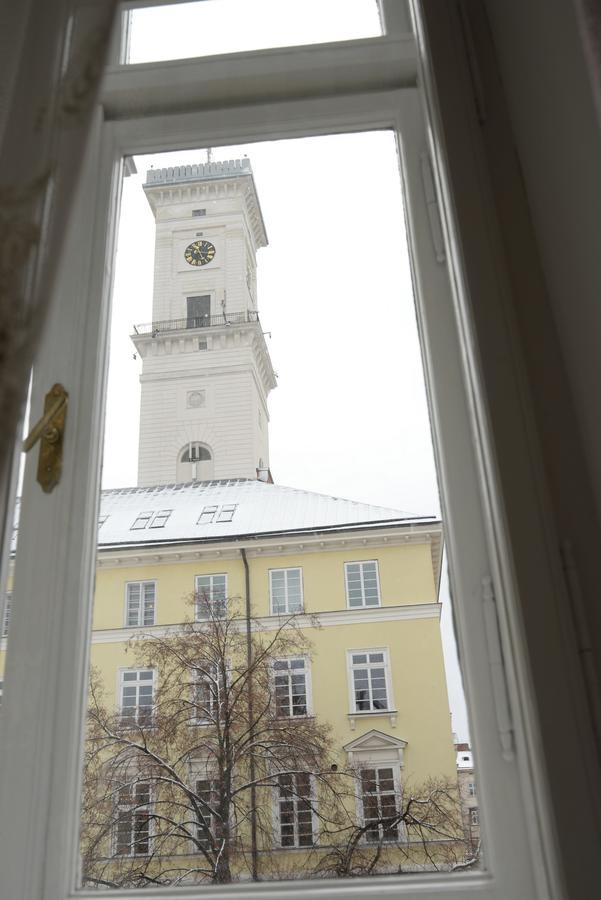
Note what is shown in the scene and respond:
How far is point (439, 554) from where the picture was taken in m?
1.34

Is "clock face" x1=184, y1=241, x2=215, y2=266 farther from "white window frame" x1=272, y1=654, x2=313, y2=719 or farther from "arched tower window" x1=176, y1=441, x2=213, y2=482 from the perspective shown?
"white window frame" x1=272, y1=654, x2=313, y2=719

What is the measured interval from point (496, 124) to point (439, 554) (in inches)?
29.5

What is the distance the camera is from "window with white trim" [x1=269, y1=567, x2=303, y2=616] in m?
1.34

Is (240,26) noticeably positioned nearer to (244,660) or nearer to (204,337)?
(204,337)

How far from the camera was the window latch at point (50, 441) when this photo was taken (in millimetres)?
1335

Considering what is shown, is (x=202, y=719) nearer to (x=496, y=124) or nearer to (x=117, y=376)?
(x=117, y=376)

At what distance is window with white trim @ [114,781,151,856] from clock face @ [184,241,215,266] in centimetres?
98

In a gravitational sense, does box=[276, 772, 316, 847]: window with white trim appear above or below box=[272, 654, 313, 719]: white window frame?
below

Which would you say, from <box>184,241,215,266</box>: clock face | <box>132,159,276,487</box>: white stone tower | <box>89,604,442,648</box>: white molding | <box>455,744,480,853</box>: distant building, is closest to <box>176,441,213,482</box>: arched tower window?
<box>132,159,276,487</box>: white stone tower

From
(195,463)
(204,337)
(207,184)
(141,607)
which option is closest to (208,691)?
(141,607)

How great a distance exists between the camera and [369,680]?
1.27 metres

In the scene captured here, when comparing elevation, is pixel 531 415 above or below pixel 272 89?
below

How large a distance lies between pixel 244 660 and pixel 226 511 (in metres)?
0.28

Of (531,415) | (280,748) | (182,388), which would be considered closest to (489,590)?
(531,415)
